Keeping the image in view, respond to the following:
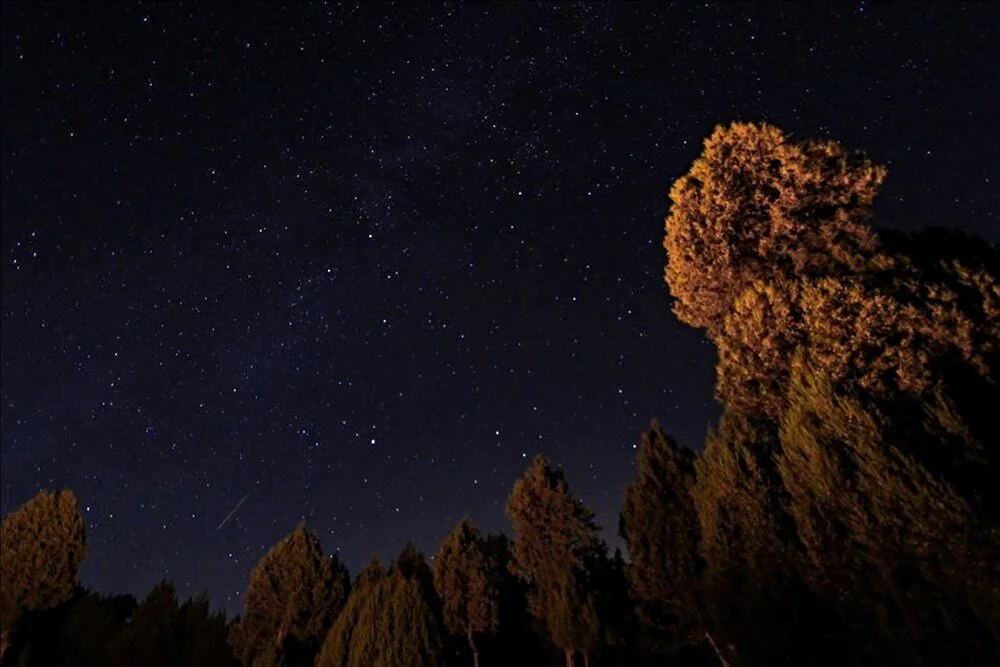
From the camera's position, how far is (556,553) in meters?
29.1

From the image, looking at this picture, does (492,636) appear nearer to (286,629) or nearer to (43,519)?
(286,629)

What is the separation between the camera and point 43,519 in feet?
85.8

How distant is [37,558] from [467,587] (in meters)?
19.8

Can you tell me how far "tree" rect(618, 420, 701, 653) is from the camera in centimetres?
2223

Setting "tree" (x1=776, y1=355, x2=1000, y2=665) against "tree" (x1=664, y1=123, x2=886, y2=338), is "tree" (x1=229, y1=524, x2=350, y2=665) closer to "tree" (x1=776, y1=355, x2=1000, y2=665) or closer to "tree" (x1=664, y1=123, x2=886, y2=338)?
"tree" (x1=664, y1=123, x2=886, y2=338)

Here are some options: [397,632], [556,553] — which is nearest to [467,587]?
[556,553]

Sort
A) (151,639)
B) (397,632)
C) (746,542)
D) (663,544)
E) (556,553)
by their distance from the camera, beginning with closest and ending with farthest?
1. (746,542)
2. (397,632)
3. (151,639)
4. (663,544)
5. (556,553)

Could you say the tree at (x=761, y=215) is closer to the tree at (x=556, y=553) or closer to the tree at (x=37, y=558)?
the tree at (x=556, y=553)

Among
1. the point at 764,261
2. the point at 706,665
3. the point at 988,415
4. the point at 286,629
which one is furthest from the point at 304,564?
the point at 988,415

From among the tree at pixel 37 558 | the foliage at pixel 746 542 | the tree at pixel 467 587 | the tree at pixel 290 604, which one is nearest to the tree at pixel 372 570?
the tree at pixel 290 604

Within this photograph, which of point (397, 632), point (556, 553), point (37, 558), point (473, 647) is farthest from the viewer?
point (473, 647)

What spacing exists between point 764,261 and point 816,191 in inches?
99.2

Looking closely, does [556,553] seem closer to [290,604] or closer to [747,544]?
[747,544]

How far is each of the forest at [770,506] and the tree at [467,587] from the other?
4.6 inches
